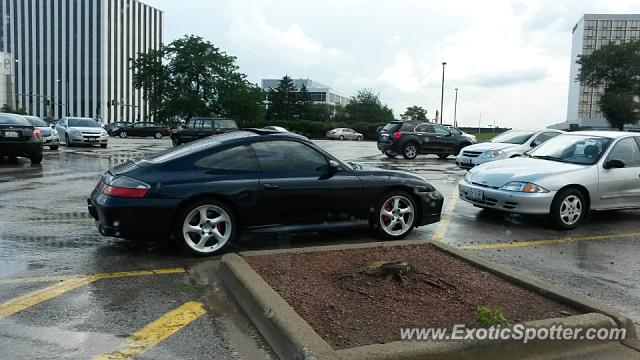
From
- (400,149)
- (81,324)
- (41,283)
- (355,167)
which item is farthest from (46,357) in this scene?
(400,149)

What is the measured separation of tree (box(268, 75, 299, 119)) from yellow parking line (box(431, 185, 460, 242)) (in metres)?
83.2

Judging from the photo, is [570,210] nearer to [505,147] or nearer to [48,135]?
[505,147]

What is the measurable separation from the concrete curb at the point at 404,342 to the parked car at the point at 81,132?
23.9 metres

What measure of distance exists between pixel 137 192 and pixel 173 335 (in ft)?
7.35

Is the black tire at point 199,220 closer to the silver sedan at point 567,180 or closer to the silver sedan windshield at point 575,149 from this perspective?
the silver sedan at point 567,180

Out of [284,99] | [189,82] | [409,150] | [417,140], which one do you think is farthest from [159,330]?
[284,99]

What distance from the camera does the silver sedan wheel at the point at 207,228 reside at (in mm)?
5941

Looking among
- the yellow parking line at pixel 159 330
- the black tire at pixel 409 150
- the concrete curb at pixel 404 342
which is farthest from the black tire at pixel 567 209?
the black tire at pixel 409 150

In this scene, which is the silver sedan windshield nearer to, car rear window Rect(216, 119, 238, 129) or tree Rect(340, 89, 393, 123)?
car rear window Rect(216, 119, 238, 129)

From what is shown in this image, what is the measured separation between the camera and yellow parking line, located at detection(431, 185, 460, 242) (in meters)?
7.47

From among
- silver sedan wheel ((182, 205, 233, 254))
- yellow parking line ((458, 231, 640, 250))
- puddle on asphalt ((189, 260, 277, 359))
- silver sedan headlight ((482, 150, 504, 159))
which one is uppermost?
silver sedan headlight ((482, 150, 504, 159))

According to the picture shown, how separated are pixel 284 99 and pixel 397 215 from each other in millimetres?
88456

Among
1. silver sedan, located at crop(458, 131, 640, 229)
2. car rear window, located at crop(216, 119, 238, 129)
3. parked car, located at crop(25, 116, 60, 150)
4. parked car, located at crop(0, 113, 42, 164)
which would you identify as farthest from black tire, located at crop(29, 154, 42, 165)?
car rear window, located at crop(216, 119, 238, 129)

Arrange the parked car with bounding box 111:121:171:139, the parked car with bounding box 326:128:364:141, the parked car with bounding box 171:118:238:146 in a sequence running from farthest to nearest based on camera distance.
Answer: the parked car with bounding box 326:128:364:141 → the parked car with bounding box 111:121:171:139 → the parked car with bounding box 171:118:238:146
